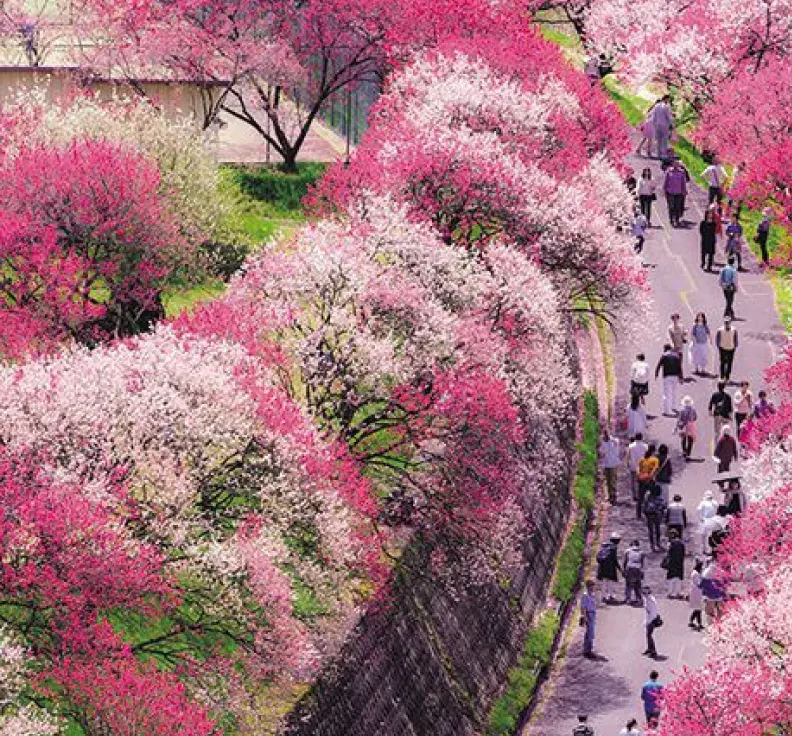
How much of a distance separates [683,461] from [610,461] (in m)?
2.61

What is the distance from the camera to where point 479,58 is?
90.3 metres

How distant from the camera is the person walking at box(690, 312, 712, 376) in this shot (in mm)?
80938

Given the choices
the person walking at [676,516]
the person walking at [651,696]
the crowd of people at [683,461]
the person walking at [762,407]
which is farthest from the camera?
the person walking at [762,407]

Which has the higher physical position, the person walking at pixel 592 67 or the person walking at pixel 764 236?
the person walking at pixel 592 67

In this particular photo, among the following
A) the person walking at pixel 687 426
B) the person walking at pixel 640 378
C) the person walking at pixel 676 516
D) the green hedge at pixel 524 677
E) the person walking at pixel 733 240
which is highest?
the person walking at pixel 733 240

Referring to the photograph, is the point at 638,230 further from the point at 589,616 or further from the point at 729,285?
the point at 589,616

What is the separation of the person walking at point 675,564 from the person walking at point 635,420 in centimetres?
748

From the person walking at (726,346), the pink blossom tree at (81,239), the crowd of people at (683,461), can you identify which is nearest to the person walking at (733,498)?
the crowd of people at (683,461)

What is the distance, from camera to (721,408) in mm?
78250

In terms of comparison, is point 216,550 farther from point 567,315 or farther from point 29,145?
point 567,315

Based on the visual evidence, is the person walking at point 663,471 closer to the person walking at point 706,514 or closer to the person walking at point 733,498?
the person walking at point 733,498

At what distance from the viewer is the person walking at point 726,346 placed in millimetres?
81000

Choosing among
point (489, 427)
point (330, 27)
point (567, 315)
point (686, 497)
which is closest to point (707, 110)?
point (330, 27)

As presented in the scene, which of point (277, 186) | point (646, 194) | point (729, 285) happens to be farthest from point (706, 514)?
point (277, 186)
